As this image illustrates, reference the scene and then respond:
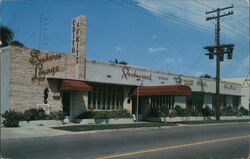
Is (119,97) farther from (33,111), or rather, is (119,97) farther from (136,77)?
(33,111)

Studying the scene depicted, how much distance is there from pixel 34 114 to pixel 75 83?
376 centimetres

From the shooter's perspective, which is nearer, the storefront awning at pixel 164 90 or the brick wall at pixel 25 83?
the brick wall at pixel 25 83

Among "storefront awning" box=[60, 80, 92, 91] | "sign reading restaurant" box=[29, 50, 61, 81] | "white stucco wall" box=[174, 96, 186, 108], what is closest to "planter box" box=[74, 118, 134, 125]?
"storefront awning" box=[60, 80, 92, 91]

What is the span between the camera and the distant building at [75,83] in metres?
24.4

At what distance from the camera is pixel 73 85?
26.6m

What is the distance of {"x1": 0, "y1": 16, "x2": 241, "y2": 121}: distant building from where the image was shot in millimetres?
24422

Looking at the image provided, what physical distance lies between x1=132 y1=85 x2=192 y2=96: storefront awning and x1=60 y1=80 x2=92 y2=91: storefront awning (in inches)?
254

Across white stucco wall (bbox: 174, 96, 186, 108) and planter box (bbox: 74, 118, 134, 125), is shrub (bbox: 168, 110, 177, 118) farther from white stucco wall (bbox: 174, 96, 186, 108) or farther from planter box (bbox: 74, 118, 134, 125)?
planter box (bbox: 74, 118, 134, 125)

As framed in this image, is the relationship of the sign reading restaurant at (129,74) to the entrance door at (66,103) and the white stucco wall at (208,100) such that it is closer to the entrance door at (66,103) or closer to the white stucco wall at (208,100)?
the entrance door at (66,103)

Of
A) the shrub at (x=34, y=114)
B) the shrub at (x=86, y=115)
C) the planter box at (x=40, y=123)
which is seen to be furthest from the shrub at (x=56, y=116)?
the shrub at (x=86, y=115)

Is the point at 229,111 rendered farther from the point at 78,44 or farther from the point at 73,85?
the point at 73,85

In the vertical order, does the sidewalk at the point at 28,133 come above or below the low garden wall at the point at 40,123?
below

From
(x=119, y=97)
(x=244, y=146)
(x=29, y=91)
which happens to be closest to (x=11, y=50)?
(x=29, y=91)

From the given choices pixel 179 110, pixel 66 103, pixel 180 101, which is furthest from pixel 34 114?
pixel 180 101
